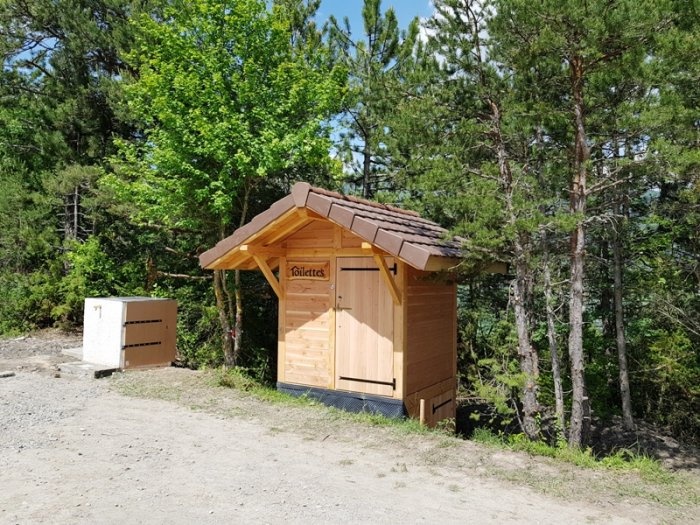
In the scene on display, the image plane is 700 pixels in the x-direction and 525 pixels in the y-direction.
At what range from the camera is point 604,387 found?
34.8 feet

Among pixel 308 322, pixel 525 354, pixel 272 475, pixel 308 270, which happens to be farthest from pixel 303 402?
pixel 525 354

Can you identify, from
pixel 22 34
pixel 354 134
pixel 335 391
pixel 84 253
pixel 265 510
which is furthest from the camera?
pixel 22 34

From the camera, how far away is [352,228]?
681 cm

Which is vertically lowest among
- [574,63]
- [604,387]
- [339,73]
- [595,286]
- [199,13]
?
[604,387]

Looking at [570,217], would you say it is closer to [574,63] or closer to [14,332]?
[574,63]

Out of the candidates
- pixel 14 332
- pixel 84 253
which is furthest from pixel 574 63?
pixel 14 332

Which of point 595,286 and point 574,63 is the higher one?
point 574,63

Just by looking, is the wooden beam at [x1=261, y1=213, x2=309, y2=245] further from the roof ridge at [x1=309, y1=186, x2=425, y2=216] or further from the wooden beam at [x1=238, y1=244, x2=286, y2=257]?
the roof ridge at [x1=309, y1=186, x2=425, y2=216]

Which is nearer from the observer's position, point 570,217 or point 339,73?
point 570,217

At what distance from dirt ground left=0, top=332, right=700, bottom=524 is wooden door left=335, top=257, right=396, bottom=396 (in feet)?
2.37

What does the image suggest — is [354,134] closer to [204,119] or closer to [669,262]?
[204,119]

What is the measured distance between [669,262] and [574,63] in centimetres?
479

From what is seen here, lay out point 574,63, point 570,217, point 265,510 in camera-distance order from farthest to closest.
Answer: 1. point 574,63
2. point 570,217
3. point 265,510

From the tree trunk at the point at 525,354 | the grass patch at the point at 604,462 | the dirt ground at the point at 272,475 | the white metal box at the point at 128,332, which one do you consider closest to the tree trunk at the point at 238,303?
the white metal box at the point at 128,332
